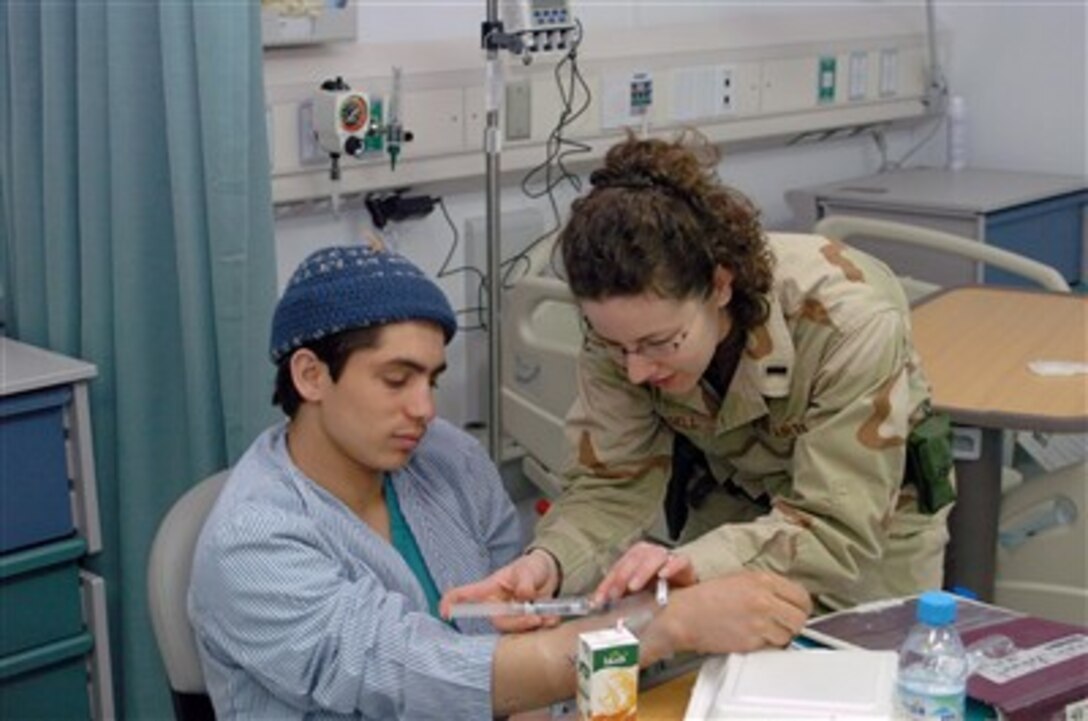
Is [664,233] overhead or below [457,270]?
overhead

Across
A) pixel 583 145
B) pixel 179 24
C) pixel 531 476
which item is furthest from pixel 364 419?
pixel 583 145

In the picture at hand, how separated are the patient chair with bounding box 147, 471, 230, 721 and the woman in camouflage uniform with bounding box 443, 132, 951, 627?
1.12 ft

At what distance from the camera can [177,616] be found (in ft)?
5.68

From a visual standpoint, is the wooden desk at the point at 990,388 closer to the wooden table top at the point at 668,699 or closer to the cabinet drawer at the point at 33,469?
the wooden table top at the point at 668,699

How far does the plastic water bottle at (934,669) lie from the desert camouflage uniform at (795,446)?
0.25 meters

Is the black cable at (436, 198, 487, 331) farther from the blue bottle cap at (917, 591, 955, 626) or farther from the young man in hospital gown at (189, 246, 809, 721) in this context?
the blue bottle cap at (917, 591, 955, 626)

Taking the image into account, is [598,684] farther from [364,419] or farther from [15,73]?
[15,73]

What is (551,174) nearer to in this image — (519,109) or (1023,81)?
(519,109)

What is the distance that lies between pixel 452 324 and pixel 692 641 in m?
0.49

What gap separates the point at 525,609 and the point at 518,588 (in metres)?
0.07

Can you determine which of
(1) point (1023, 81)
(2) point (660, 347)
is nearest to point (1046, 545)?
(2) point (660, 347)

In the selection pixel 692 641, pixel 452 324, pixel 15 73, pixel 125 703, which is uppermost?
pixel 15 73

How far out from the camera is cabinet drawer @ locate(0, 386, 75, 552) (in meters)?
2.43

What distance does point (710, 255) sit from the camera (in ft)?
5.82
